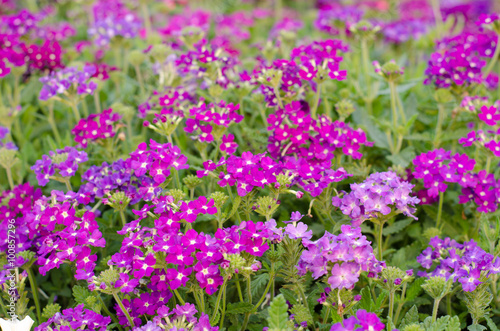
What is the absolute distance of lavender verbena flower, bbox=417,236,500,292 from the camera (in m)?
2.21

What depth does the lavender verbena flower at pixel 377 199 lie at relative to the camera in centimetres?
205

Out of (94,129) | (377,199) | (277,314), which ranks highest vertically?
(94,129)

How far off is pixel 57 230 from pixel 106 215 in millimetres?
611

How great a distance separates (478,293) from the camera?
2.19 metres

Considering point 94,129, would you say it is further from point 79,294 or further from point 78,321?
point 78,321

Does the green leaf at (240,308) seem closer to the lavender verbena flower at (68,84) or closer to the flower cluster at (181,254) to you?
the flower cluster at (181,254)

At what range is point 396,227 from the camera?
290 cm

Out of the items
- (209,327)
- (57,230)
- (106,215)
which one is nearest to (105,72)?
(106,215)

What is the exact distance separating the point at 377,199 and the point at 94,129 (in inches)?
71.1

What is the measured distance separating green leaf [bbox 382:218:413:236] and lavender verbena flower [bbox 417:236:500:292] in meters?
0.22

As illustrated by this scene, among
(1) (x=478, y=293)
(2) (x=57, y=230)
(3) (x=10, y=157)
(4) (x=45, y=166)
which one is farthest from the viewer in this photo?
(3) (x=10, y=157)

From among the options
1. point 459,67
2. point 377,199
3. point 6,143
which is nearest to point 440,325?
point 377,199

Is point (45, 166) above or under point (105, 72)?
under

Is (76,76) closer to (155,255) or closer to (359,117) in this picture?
(155,255)
